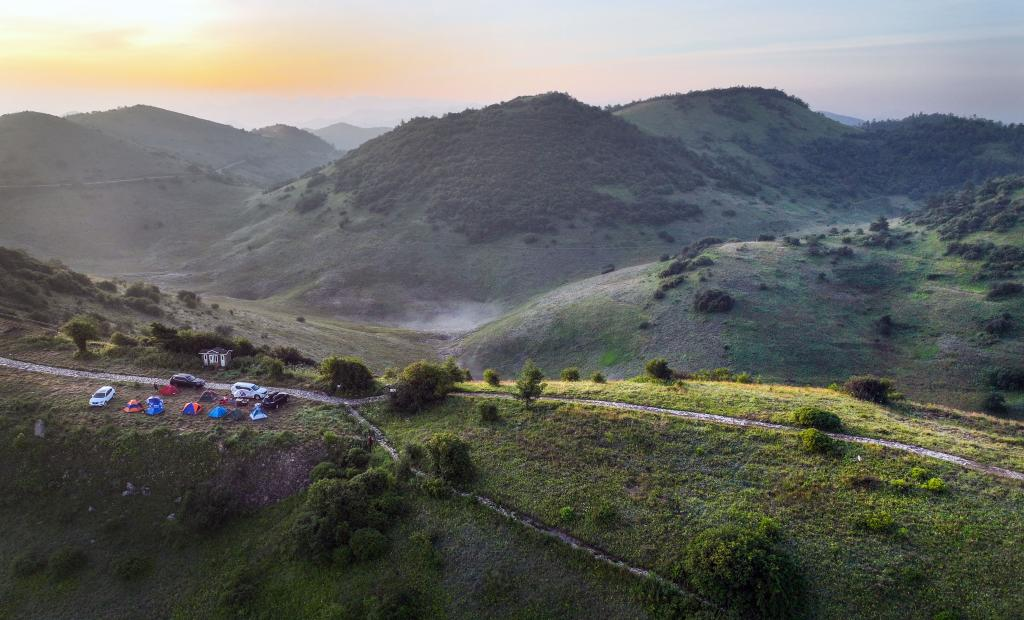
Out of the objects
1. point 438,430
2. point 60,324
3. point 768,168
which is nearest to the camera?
point 438,430

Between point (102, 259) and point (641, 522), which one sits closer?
point (641, 522)

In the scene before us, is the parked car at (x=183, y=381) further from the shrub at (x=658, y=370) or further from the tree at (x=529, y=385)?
the shrub at (x=658, y=370)

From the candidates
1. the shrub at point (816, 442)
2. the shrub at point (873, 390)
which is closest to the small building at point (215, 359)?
the shrub at point (816, 442)

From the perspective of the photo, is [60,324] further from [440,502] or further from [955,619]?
[955,619]

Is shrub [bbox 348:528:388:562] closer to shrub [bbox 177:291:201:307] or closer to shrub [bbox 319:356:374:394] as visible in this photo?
shrub [bbox 319:356:374:394]

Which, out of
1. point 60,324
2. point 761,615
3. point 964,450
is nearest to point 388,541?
point 761,615

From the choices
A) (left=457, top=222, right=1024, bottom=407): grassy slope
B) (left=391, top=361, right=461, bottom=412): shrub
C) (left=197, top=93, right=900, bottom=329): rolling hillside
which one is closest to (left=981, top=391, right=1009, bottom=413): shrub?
(left=457, top=222, right=1024, bottom=407): grassy slope
